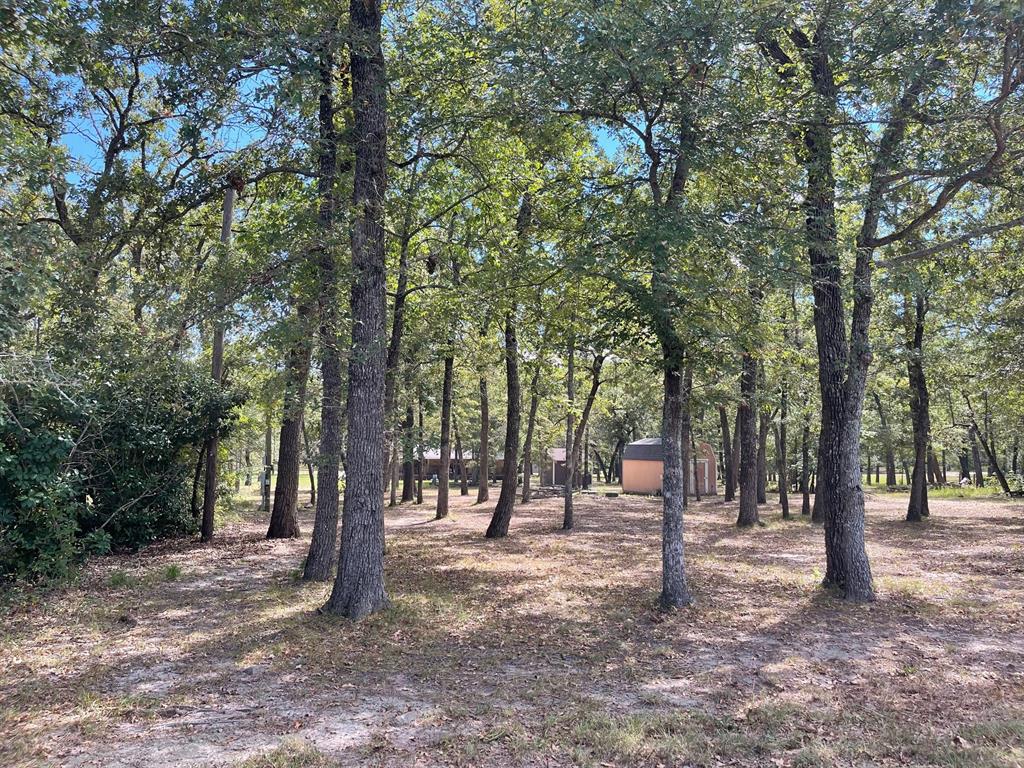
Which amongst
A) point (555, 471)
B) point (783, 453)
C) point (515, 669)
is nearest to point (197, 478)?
point (515, 669)

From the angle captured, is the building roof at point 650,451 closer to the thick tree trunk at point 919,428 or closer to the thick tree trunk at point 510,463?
the thick tree trunk at point 919,428

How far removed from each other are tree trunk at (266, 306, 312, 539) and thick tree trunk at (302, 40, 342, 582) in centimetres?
49

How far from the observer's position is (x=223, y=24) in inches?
254

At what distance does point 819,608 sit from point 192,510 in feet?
37.3

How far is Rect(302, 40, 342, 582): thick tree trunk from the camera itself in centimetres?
712

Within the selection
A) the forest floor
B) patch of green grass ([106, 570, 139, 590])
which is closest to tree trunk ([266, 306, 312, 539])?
the forest floor

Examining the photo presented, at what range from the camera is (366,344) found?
684cm

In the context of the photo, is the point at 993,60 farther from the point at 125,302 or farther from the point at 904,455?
the point at 904,455

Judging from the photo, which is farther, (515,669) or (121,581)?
(121,581)

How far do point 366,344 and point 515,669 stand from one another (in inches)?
140

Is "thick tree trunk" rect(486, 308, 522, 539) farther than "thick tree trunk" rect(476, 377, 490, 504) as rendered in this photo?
No

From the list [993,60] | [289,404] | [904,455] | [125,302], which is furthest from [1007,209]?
[904,455]

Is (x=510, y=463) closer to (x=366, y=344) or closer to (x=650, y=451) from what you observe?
(x=366, y=344)

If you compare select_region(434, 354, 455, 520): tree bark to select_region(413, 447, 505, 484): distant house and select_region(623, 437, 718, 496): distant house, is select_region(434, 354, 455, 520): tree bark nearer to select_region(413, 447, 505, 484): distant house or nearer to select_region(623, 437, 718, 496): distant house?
select_region(623, 437, 718, 496): distant house
